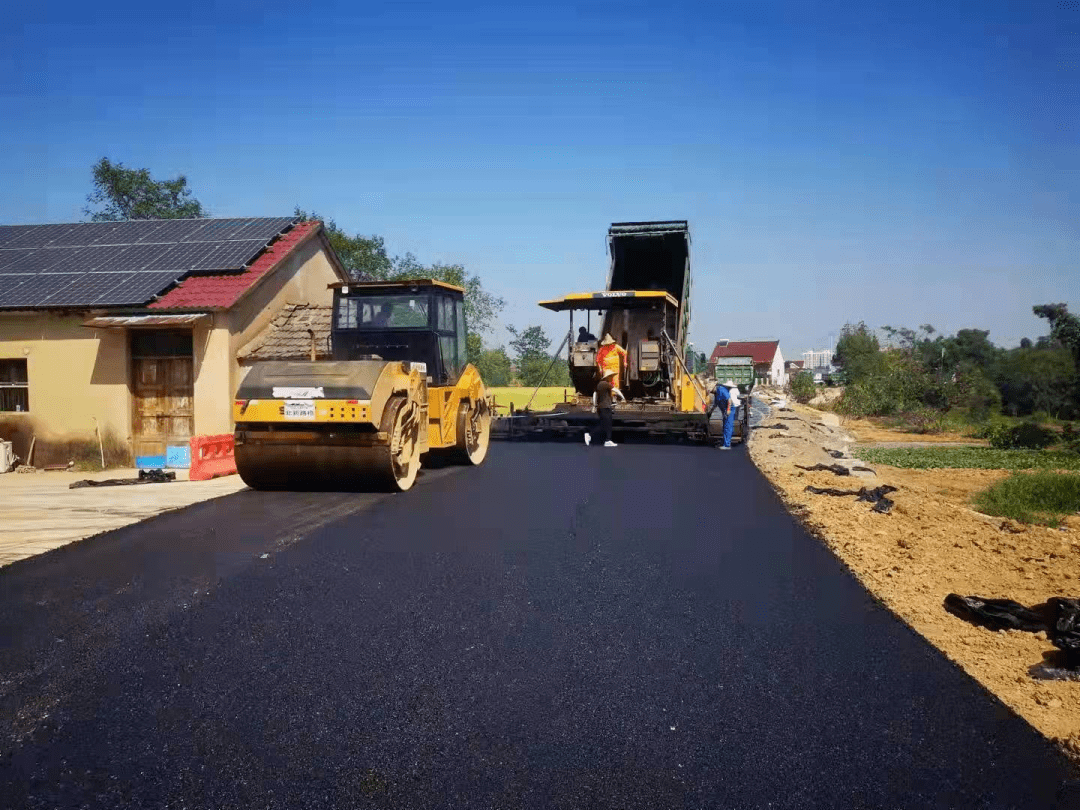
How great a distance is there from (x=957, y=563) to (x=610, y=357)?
30.8 ft

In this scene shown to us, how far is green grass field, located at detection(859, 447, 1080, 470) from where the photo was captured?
1419 centimetres

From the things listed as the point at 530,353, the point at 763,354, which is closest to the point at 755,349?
the point at 763,354

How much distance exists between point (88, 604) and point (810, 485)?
816 cm

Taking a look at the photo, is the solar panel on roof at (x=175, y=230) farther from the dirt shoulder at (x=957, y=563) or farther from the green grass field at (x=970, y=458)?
the green grass field at (x=970, y=458)

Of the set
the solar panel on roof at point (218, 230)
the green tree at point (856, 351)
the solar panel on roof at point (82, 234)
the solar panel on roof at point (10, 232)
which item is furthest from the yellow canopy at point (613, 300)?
the green tree at point (856, 351)

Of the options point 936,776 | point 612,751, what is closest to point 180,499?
point 612,751

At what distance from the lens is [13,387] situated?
15.6 m

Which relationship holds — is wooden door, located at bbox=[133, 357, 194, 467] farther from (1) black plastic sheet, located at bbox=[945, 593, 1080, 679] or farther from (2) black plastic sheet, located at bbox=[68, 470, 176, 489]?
(1) black plastic sheet, located at bbox=[945, 593, 1080, 679]

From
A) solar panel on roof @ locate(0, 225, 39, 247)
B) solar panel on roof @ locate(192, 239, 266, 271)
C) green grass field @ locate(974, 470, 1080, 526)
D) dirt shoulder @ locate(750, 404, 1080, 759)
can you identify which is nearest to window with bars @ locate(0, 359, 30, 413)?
solar panel on roof @ locate(192, 239, 266, 271)

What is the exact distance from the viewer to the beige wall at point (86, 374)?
1493 cm

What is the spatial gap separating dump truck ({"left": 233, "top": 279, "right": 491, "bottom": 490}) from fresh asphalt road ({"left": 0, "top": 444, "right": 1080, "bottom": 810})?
174cm

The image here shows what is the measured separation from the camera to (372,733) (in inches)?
141

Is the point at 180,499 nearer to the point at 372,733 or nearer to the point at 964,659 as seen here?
the point at 372,733

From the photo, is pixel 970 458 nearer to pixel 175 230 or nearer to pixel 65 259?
pixel 175 230
